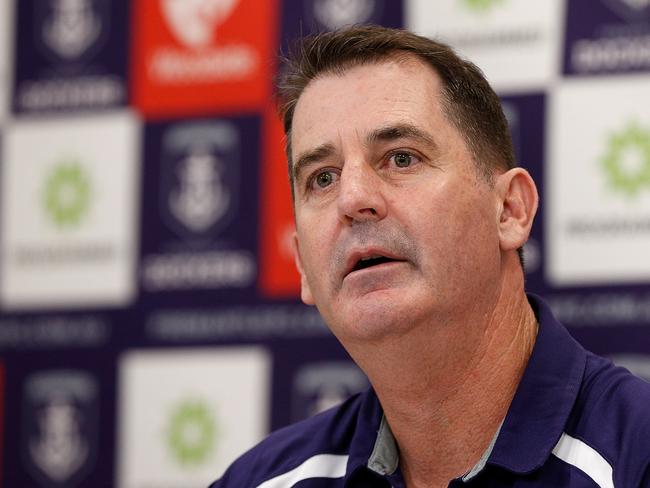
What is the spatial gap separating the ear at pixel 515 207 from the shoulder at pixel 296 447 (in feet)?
1.70

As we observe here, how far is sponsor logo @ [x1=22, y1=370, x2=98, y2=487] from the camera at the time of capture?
3902 millimetres

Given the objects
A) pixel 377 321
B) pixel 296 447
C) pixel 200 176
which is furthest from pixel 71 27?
pixel 377 321

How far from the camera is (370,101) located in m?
2.23

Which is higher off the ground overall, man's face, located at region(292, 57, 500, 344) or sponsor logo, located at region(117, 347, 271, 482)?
man's face, located at region(292, 57, 500, 344)

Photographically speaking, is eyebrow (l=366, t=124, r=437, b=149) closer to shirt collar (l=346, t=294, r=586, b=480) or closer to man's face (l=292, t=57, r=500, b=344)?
man's face (l=292, t=57, r=500, b=344)

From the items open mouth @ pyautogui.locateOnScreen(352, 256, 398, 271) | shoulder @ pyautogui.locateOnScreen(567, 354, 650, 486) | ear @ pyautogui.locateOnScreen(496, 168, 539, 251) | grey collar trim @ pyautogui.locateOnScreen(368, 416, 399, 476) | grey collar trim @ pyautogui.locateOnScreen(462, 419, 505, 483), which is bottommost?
grey collar trim @ pyautogui.locateOnScreen(368, 416, 399, 476)

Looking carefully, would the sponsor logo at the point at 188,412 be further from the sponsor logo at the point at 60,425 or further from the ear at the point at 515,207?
the ear at the point at 515,207

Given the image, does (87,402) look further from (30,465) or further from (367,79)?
(367,79)

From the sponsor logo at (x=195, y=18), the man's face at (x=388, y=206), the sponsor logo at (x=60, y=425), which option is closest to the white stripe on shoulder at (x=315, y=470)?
the man's face at (x=388, y=206)

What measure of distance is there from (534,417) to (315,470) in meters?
0.53

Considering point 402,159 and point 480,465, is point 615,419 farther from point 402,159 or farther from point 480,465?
point 402,159

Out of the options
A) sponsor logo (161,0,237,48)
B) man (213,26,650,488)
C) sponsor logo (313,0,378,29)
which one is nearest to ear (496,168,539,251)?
man (213,26,650,488)

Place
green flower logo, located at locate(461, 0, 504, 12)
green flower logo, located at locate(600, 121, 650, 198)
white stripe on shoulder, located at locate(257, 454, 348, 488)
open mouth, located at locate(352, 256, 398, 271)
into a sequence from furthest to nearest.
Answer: green flower logo, located at locate(461, 0, 504, 12) < green flower logo, located at locate(600, 121, 650, 198) < white stripe on shoulder, located at locate(257, 454, 348, 488) < open mouth, located at locate(352, 256, 398, 271)

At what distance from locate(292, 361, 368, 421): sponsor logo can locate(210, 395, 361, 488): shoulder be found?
1.05 metres
